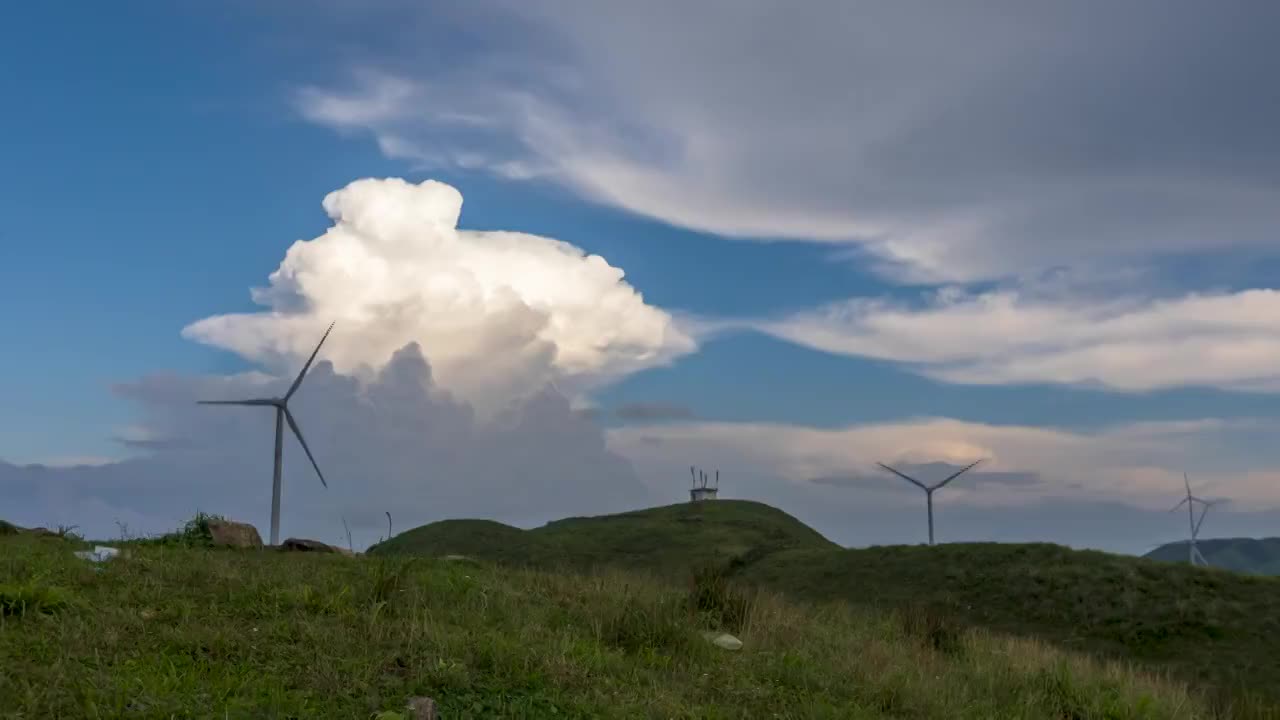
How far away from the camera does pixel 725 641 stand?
15188mm

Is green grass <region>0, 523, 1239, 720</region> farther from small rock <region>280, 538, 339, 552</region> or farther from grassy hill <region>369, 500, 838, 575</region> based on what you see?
grassy hill <region>369, 500, 838, 575</region>

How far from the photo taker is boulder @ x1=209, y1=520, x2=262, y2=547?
71.9 feet

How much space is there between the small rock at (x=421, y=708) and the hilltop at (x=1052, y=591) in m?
13.3

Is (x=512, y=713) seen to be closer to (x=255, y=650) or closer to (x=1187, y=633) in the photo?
(x=255, y=650)

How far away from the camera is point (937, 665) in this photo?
16.9m

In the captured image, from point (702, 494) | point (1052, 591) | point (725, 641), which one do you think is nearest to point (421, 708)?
point (725, 641)

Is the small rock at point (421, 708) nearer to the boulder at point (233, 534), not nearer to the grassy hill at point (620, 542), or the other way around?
the boulder at point (233, 534)

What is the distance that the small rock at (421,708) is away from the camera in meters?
10.2

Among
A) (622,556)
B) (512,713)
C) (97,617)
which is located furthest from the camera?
(622,556)

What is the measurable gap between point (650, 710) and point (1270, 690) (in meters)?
32.3

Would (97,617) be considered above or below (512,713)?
above

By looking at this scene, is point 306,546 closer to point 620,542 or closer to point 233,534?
point 233,534

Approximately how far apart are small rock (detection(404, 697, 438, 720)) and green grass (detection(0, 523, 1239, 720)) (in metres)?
0.24

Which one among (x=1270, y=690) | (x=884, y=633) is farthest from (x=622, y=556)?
(x=884, y=633)
